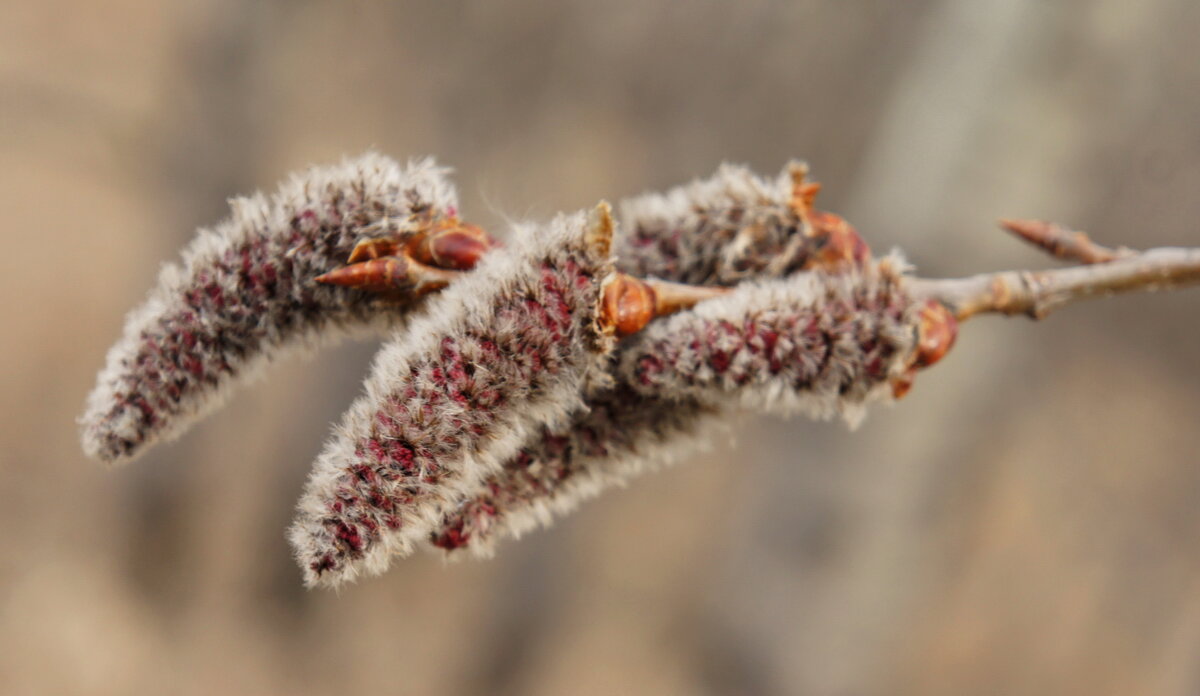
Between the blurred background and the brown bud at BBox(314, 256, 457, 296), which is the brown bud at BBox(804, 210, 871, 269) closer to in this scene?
the brown bud at BBox(314, 256, 457, 296)

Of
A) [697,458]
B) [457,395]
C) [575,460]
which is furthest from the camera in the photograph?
[697,458]

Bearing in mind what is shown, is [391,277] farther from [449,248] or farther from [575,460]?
[575,460]

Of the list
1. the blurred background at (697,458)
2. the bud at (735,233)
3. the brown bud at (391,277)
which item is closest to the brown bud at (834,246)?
the bud at (735,233)

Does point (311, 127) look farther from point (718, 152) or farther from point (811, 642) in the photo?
point (811, 642)

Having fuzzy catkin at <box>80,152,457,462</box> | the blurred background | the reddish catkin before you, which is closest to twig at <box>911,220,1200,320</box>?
the reddish catkin

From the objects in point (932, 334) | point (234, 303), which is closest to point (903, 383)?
point (932, 334)

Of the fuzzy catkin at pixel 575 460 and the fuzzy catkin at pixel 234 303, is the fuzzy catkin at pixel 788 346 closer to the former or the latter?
the fuzzy catkin at pixel 575 460
